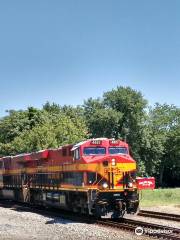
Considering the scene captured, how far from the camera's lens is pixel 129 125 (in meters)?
89.6

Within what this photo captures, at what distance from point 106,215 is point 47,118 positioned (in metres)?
55.7

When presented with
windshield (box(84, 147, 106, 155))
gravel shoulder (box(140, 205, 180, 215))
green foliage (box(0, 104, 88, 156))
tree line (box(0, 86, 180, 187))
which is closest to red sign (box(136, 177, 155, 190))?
windshield (box(84, 147, 106, 155))

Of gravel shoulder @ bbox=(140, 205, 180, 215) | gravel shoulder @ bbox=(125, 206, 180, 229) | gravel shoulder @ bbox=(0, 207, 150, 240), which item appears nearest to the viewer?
gravel shoulder @ bbox=(0, 207, 150, 240)

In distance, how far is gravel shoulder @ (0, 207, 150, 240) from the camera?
19703 millimetres

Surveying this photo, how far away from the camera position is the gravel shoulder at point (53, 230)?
19703mm

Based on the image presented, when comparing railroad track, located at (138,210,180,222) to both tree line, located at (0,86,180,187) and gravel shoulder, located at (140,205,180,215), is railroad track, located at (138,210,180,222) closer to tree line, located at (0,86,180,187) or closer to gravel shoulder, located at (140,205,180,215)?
gravel shoulder, located at (140,205,180,215)

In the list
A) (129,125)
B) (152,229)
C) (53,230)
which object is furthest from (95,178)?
(129,125)

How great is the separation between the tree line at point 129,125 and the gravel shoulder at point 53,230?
145 ft

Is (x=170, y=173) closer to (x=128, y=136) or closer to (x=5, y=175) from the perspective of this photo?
(x=128, y=136)

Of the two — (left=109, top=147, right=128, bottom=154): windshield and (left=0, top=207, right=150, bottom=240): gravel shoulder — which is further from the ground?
(left=109, top=147, right=128, bottom=154): windshield

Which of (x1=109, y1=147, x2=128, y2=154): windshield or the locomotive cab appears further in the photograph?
(x1=109, y1=147, x2=128, y2=154): windshield

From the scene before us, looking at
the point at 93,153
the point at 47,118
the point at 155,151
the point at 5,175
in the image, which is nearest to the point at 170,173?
the point at 155,151

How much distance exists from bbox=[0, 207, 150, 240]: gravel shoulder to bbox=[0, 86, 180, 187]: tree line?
44.2 metres

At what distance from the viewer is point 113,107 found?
93.3 meters
